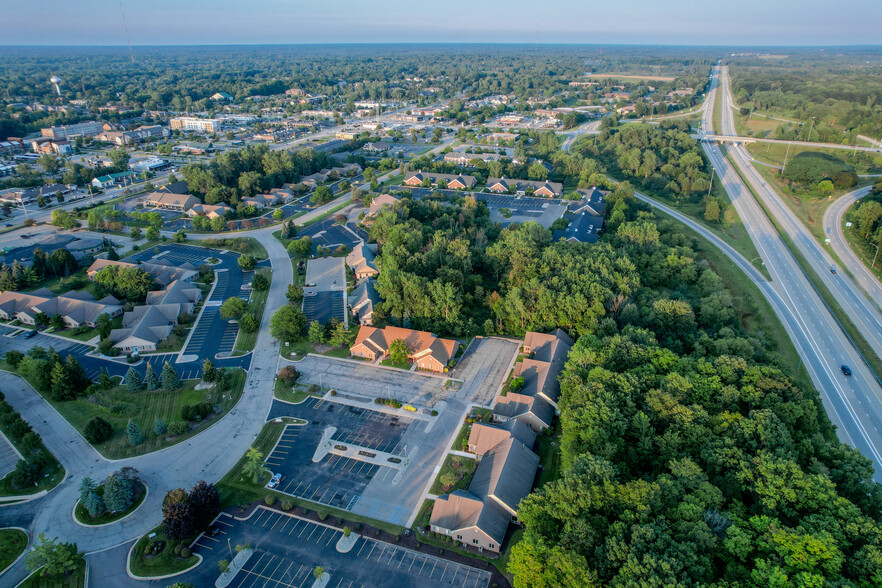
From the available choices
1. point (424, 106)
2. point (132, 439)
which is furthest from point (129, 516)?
point (424, 106)

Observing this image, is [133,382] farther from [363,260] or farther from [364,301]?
[363,260]

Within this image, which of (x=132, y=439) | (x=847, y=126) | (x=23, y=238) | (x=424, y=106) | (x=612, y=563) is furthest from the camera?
(x=424, y=106)

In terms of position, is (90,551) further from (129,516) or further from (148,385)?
(148,385)

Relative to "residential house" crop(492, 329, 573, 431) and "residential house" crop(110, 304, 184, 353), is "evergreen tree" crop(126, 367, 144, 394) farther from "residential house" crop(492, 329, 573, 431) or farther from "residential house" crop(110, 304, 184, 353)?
"residential house" crop(492, 329, 573, 431)

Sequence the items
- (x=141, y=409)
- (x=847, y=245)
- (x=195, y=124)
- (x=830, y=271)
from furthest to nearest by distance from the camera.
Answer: (x=195, y=124) → (x=847, y=245) → (x=830, y=271) → (x=141, y=409)

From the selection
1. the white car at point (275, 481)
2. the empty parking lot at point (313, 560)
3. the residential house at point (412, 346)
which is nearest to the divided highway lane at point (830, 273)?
the residential house at point (412, 346)

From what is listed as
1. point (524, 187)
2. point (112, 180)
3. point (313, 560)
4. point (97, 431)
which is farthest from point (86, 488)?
point (112, 180)

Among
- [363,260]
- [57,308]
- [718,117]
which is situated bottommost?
[57,308]
